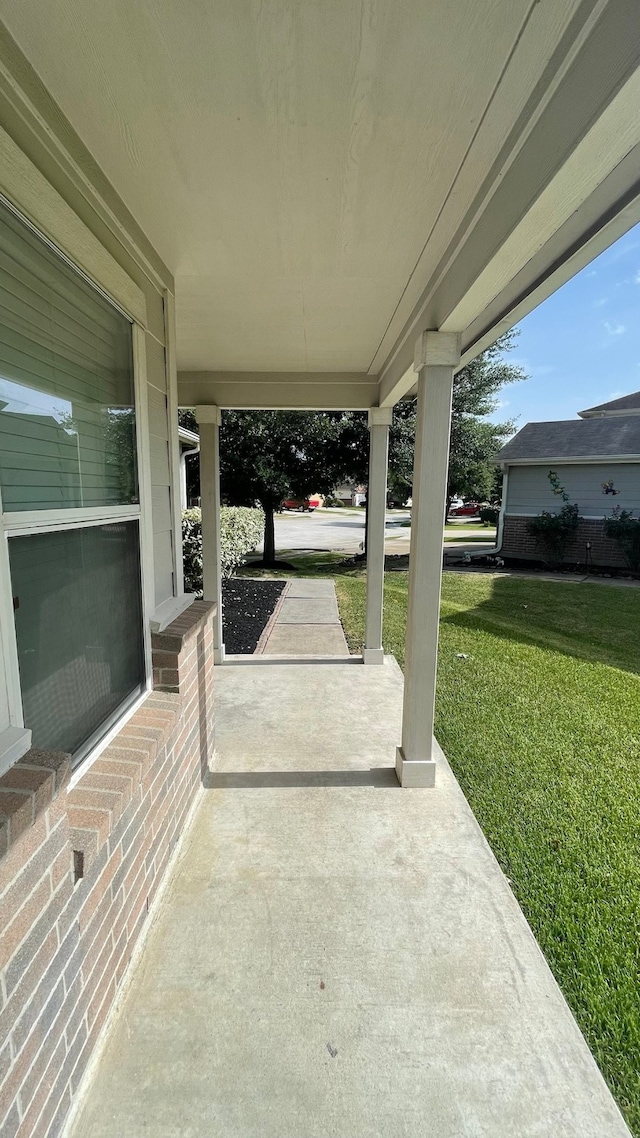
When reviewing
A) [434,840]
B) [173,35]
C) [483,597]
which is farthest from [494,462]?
[173,35]

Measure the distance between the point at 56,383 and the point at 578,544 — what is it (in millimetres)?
12978

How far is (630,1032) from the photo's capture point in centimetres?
171

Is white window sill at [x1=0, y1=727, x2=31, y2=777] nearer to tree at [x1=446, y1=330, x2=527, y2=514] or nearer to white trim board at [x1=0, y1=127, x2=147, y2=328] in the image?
white trim board at [x1=0, y1=127, x2=147, y2=328]

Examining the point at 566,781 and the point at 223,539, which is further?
the point at 223,539

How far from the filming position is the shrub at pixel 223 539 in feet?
24.9

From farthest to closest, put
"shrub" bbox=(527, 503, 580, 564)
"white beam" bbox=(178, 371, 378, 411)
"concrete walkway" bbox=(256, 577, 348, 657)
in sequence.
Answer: "shrub" bbox=(527, 503, 580, 564), "concrete walkway" bbox=(256, 577, 348, 657), "white beam" bbox=(178, 371, 378, 411)

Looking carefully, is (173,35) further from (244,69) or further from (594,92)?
(594,92)

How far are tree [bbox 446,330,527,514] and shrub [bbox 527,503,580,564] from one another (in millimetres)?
2170

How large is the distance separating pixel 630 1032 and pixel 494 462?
13512 mm

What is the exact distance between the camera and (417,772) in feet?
9.96

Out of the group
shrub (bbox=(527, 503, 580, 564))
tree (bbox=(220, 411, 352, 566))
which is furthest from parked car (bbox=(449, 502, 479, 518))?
tree (bbox=(220, 411, 352, 566))

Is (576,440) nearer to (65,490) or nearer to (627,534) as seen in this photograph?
(627,534)

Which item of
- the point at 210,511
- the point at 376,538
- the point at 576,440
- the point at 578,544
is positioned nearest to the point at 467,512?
the point at 576,440

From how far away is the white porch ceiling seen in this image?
1178mm
